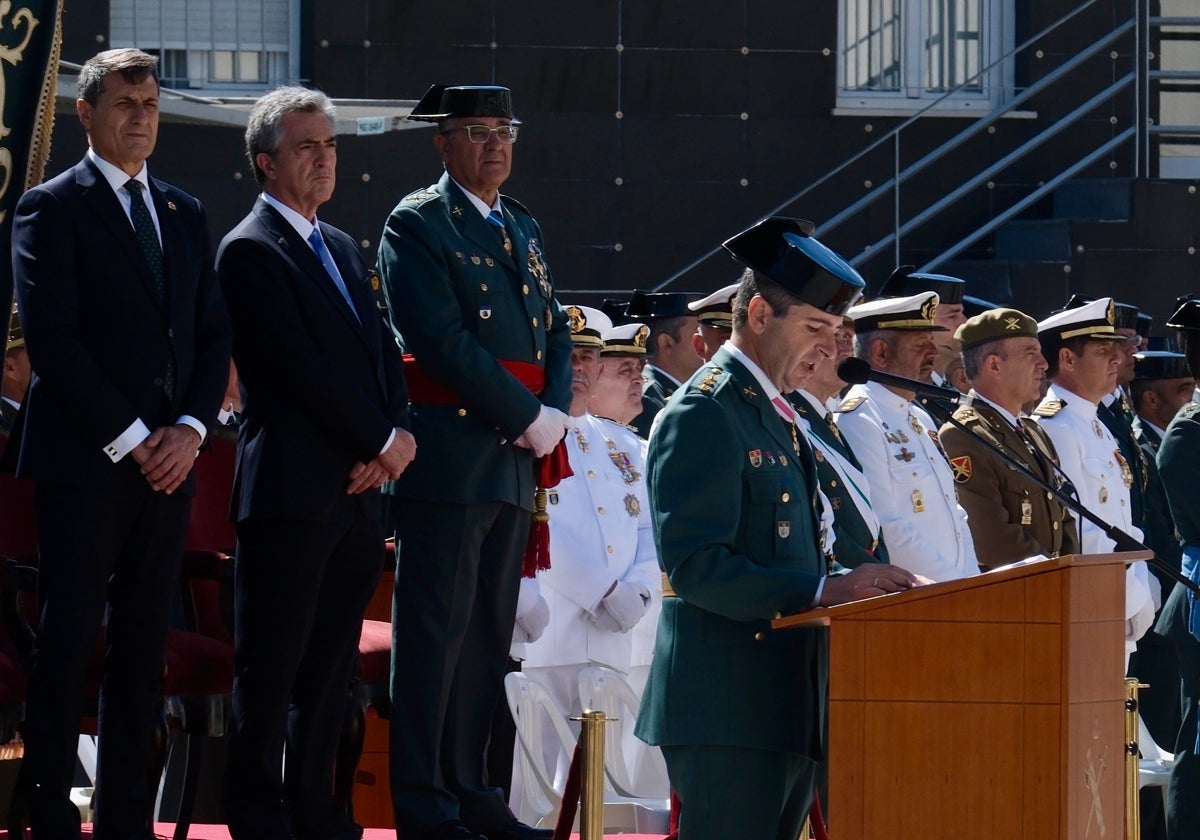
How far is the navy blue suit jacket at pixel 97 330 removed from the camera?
514 cm

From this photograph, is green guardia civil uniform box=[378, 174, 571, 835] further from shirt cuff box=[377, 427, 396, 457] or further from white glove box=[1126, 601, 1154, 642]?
white glove box=[1126, 601, 1154, 642]

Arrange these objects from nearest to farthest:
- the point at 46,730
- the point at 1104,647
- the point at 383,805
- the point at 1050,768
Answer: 1. the point at 1050,768
2. the point at 1104,647
3. the point at 46,730
4. the point at 383,805

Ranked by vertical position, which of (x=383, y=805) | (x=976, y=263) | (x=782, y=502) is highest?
(x=976, y=263)

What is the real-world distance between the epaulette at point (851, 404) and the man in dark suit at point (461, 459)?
5.62ft

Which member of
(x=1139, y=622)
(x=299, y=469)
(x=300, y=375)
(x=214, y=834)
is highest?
(x=300, y=375)

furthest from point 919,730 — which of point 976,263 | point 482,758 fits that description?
point 976,263

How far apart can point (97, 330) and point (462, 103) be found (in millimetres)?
1211

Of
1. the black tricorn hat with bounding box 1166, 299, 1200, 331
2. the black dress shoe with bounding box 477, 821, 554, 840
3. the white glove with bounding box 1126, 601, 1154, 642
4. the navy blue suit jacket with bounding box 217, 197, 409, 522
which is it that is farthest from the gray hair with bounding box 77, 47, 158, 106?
the black tricorn hat with bounding box 1166, 299, 1200, 331

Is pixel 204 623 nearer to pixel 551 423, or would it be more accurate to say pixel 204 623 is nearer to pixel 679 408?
pixel 551 423

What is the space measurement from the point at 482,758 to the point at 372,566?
1.86 feet

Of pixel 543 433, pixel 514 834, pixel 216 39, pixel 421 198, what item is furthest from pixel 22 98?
pixel 216 39

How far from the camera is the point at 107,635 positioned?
5.26 m

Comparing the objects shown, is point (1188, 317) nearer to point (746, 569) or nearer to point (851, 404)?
point (851, 404)

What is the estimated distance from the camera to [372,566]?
5.61m
